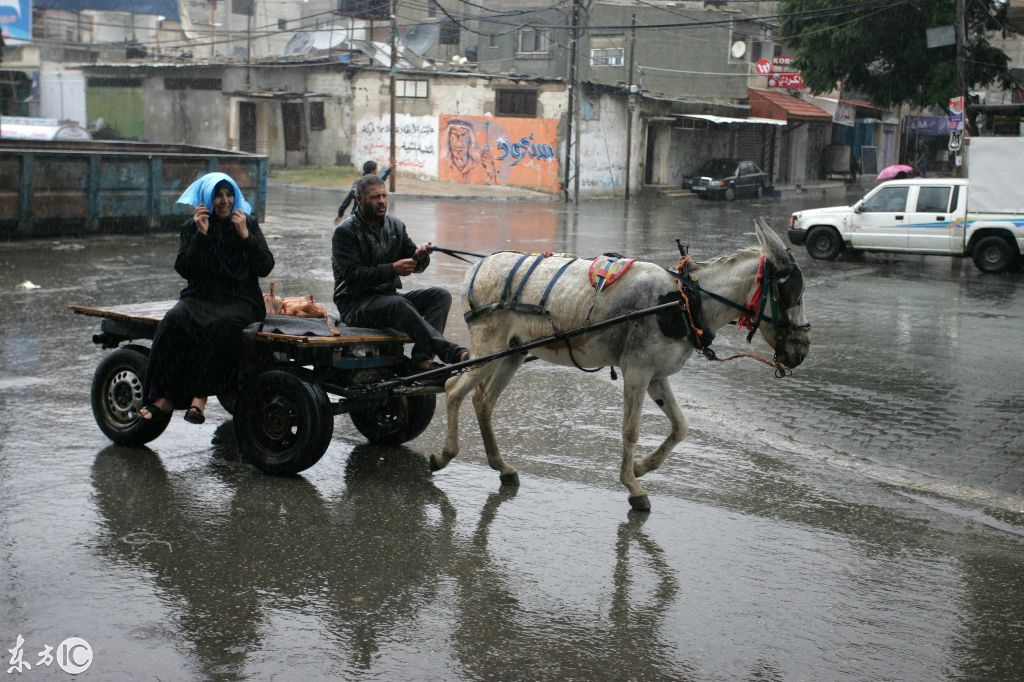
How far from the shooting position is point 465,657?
457cm

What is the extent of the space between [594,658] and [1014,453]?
17.0 ft

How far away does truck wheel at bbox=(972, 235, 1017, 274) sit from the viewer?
20.0m

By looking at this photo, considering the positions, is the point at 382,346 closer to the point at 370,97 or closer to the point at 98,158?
the point at 98,158

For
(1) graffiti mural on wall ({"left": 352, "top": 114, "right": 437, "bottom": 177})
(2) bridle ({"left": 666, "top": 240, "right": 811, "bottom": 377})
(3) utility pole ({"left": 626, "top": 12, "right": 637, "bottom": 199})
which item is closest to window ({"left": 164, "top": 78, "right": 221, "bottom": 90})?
(1) graffiti mural on wall ({"left": 352, "top": 114, "right": 437, "bottom": 177})

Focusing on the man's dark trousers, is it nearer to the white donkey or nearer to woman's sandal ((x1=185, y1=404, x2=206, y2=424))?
the white donkey

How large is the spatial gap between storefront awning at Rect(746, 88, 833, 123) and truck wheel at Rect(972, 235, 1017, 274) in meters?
31.3

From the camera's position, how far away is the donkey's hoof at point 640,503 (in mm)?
6559

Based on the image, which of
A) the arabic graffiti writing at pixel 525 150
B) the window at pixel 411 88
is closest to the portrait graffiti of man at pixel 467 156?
the arabic graffiti writing at pixel 525 150

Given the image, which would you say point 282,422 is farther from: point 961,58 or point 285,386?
point 961,58

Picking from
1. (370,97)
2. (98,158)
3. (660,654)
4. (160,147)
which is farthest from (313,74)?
(660,654)

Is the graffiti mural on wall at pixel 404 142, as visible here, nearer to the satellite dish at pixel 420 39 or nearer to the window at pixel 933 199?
the satellite dish at pixel 420 39

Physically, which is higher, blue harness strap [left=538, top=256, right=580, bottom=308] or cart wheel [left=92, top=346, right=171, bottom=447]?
blue harness strap [left=538, top=256, right=580, bottom=308]

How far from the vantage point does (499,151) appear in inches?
1678

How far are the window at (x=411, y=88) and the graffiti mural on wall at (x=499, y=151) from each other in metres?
1.33
